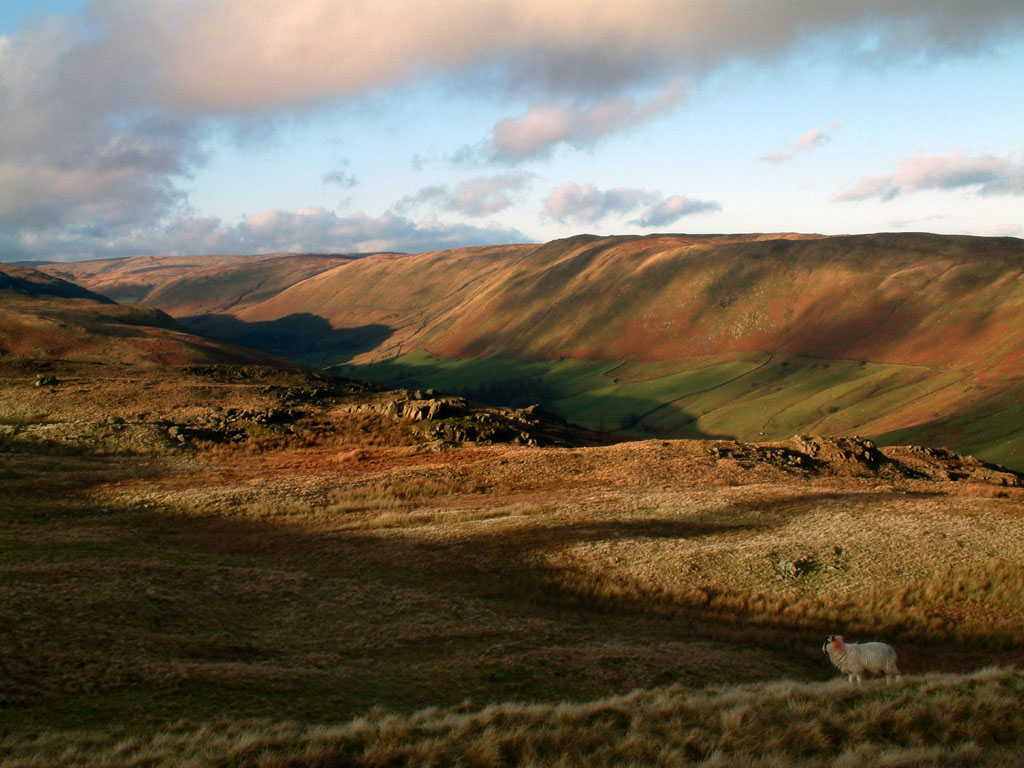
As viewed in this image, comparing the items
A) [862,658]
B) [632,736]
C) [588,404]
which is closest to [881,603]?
[862,658]

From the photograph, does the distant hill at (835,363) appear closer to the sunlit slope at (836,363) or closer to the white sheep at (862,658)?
the sunlit slope at (836,363)

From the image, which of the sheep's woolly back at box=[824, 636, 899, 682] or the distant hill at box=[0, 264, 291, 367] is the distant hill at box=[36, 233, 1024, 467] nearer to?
the distant hill at box=[0, 264, 291, 367]

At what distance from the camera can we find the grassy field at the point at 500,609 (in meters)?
11.3

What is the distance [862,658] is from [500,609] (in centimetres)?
917

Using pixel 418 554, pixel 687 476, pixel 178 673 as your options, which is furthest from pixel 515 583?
pixel 687 476

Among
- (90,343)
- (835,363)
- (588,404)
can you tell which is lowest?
(588,404)

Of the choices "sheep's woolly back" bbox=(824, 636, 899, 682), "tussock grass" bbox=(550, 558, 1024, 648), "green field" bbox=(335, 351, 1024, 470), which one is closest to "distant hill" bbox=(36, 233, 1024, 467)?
"green field" bbox=(335, 351, 1024, 470)

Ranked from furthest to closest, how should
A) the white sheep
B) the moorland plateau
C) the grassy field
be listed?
the white sheep → the moorland plateau → the grassy field

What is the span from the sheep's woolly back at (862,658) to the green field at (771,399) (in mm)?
88898

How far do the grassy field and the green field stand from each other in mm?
73601

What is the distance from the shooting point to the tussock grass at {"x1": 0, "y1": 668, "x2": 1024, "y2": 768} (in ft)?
33.6

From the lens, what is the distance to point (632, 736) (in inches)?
442

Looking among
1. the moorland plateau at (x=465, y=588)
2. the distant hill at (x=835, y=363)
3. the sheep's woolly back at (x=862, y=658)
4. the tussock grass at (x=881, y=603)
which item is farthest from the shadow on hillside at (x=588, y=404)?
the sheep's woolly back at (x=862, y=658)

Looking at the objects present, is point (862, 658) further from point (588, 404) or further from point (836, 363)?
point (836, 363)
